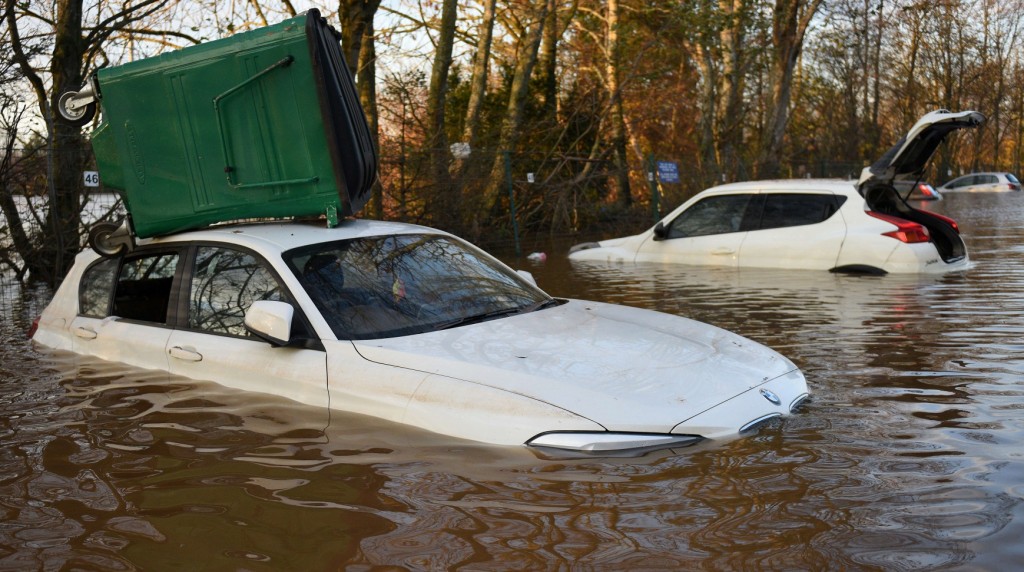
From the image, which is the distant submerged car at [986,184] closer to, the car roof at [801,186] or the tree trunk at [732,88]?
the tree trunk at [732,88]

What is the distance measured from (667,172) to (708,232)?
10750mm

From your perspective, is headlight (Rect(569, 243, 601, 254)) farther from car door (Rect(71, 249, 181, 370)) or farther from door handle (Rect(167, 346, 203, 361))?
door handle (Rect(167, 346, 203, 361))

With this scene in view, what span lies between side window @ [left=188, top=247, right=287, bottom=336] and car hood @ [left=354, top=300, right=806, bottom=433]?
95cm

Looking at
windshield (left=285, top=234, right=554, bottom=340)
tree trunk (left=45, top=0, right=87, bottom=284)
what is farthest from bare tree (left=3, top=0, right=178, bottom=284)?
windshield (left=285, top=234, right=554, bottom=340)

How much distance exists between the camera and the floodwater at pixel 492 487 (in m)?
3.58

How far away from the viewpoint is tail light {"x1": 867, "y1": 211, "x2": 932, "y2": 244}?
1177 centimetres

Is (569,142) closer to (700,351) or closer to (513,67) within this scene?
(513,67)

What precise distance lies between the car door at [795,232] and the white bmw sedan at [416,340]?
22.7 feet

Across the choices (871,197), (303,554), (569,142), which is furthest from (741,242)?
(569,142)

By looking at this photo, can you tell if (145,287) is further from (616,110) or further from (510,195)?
(616,110)

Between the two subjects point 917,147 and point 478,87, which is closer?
point 917,147

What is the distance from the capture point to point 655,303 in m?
10.6

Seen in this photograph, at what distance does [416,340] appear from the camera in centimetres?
511

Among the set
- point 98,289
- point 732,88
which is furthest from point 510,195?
point 732,88
